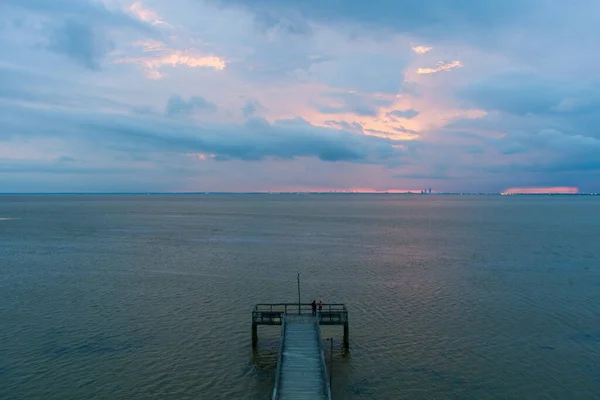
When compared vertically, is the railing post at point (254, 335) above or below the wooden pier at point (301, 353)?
below

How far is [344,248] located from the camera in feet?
243

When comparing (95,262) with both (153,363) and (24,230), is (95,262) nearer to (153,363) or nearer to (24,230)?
(153,363)

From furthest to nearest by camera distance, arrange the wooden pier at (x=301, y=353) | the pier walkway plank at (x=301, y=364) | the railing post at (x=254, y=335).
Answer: the railing post at (x=254, y=335) → the wooden pier at (x=301, y=353) → the pier walkway plank at (x=301, y=364)

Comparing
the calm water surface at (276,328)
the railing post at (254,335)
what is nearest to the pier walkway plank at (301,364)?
the calm water surface at (276,328)

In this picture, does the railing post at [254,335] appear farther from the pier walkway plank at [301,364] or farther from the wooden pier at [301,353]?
the pier walkway plank at [301,364]

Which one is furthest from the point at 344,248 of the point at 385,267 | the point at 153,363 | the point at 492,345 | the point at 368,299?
the point at 153,363

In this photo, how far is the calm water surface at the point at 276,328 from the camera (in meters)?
24.9

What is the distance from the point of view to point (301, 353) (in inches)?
966

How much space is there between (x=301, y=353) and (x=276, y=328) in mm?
9680

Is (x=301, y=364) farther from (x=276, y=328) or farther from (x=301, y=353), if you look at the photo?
(x=276, y=328)

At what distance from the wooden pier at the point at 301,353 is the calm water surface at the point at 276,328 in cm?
216

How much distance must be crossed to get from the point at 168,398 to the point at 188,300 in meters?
18.0

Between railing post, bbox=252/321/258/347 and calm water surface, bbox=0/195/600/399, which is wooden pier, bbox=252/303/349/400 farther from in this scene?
calm water surface, bbox=0/195/600/399

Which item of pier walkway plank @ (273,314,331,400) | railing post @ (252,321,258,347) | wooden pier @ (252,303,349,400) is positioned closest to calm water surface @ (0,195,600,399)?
railing post @ (252,321,258,347)
